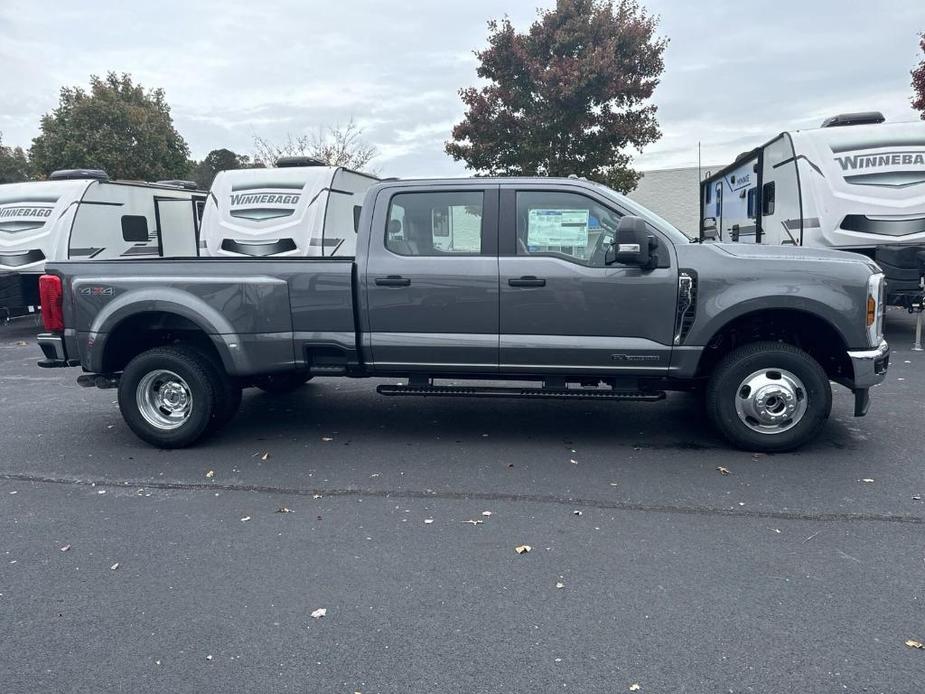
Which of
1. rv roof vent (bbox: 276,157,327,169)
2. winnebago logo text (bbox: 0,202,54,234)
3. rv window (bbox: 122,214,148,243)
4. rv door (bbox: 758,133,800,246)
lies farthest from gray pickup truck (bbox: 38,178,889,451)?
rv window (bbox: 122,214,148,243)

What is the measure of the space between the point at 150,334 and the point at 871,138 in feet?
30.3

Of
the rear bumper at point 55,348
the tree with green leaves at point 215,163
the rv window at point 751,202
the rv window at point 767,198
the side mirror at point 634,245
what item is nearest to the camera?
the side mirror at point 634,245

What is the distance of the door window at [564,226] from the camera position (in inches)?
219

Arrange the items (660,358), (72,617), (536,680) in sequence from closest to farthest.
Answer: (536,680), (72,617), (660,358)

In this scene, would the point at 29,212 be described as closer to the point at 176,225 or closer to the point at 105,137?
the point at 176,225

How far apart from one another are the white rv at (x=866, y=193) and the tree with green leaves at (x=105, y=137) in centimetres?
2191

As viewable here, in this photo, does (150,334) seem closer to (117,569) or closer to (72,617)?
(117,569)

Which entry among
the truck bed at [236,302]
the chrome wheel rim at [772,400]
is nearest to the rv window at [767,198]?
the chrome wheel rim at [772,400]

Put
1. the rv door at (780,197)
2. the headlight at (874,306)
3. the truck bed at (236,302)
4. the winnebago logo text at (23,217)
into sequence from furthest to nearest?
1. the winnebago logo text at (23,217)
2. the rv door at (780,197)
3. the truck bed at (236,302)
4. the headlight at (874,306)

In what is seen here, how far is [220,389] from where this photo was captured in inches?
236

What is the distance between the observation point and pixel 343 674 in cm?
292

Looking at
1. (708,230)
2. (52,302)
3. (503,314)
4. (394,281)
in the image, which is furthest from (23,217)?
(708,230)

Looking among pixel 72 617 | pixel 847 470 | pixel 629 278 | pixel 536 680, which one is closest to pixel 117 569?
pixel 72 617

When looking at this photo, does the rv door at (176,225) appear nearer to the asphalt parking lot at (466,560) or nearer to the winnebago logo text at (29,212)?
the winnebago logo text at (29,212)
